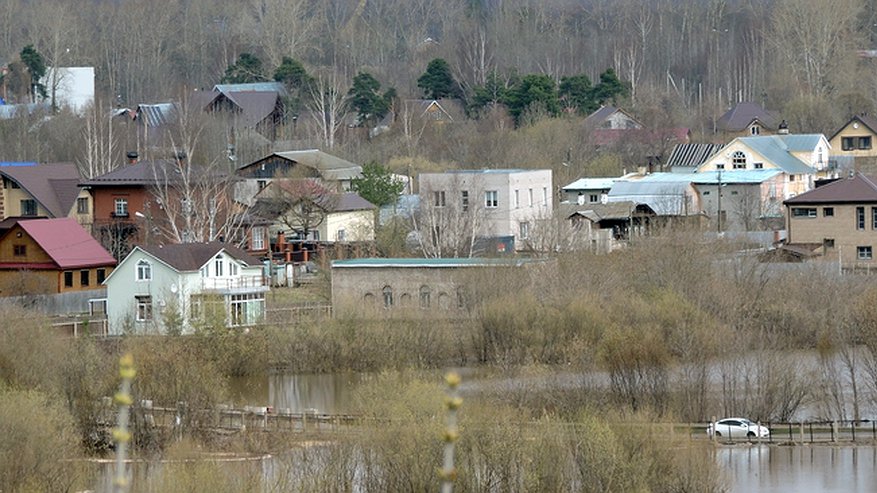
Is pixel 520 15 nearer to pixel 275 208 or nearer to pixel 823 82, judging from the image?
pixel 823 82

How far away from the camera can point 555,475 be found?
598 inches

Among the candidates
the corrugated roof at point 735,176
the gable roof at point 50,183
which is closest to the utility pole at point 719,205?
the corrugated roof at point 735,176

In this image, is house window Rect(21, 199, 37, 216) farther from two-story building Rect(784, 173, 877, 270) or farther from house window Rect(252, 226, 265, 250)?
two-story building Rect(784, 173, 877, 270)

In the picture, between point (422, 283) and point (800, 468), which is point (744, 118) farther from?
point (800, 468)

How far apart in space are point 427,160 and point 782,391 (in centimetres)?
2248

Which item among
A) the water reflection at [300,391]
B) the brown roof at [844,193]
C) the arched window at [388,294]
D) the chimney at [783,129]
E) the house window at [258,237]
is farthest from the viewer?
the chimney at [783,129]

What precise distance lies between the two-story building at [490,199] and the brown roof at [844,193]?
188 inches

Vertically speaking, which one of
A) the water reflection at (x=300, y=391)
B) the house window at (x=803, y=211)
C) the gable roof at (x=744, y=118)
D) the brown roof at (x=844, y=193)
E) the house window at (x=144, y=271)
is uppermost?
the gable roof at (x=744, y=118)

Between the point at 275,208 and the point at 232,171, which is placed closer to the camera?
the point at 275,208

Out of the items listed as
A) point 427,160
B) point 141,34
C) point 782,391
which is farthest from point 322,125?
point 782,391

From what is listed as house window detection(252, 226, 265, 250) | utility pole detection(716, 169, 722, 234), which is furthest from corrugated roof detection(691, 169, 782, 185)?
house window detection(252, 226, 265, 250)

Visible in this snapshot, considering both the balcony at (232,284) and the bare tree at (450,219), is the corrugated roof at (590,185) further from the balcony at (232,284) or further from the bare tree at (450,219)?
the balcony at (232,284)

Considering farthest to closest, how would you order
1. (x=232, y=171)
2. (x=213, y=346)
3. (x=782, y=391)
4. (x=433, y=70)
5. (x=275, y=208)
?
(x=433, y=70) < (x=232, y=171) < (x=275, y=208) < (x=213, y=346) < (x=782, y=391)

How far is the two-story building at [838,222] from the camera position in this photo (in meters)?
29.4
